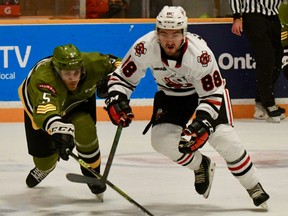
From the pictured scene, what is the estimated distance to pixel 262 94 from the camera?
7035mm

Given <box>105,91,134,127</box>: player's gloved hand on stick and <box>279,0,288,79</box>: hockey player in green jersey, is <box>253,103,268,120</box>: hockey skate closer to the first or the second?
<box>279,0,288,79</box>: hockey player in green jersey

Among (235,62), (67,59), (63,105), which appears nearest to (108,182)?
(63,105)

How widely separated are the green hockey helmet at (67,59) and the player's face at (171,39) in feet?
1.46

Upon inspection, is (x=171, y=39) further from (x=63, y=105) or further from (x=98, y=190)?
(x=98, y=190)

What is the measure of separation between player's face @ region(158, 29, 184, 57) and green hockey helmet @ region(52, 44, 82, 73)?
45 centimetres

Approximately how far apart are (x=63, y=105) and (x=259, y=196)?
103 centimetres

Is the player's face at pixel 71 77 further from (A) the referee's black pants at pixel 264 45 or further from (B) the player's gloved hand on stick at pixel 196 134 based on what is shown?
(A) the referee's black pants at pixel 264 45

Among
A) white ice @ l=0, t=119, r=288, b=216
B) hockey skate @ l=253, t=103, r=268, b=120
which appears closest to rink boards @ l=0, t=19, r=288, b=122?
hockey skate @ l=253, t=103, r=268, b=120

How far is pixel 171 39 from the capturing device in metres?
3.95

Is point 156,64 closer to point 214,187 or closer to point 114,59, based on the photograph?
point 114,59

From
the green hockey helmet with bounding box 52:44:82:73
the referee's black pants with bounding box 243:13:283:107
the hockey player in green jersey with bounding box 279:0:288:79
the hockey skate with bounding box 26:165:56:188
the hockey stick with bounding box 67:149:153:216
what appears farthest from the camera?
the hockey player in green jersey with bounding box 279:0:288:79

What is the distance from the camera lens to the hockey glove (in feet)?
13.2

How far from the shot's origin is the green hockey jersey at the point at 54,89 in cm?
414

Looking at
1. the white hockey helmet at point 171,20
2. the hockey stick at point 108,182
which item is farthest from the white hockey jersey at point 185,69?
the hockey stick at point 108,182
